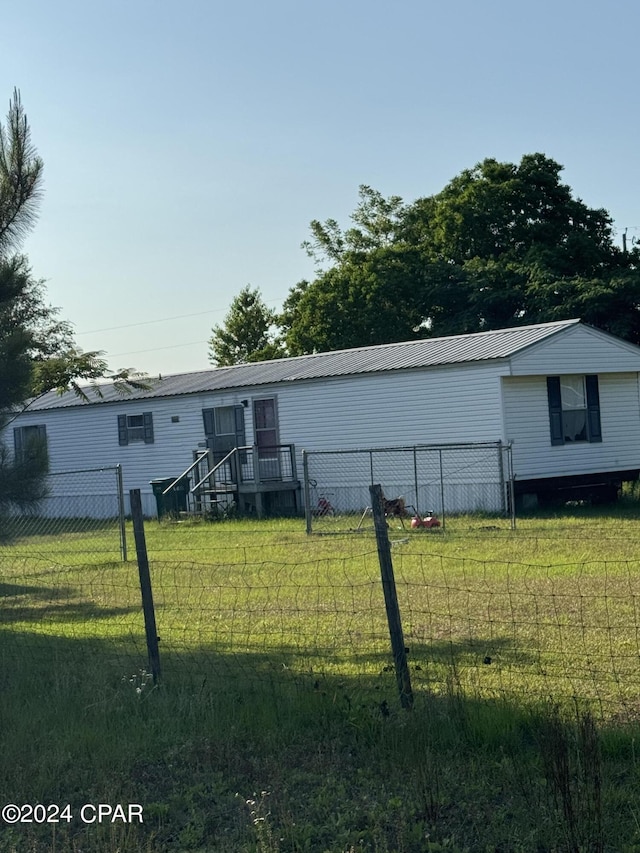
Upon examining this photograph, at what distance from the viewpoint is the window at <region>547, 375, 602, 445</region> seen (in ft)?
78.1

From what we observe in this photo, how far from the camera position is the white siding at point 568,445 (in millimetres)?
22828

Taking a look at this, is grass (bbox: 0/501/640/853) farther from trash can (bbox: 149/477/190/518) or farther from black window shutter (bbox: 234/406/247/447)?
black window shutter (bbox: 234/406/247/447)

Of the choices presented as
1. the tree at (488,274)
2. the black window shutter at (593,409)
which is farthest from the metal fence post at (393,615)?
the tree at (488,274)

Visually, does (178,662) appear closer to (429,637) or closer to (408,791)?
(429,637)

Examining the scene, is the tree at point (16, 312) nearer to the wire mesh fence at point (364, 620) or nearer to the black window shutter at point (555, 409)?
the wire mesh fence at point (364, 620)

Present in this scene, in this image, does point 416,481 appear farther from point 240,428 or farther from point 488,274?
point 488,274

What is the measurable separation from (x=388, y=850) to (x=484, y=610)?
248 inches

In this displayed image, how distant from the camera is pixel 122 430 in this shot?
3000cm

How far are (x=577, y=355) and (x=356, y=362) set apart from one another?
521 cm

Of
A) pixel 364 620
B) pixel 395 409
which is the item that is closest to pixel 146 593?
pixel 364 620

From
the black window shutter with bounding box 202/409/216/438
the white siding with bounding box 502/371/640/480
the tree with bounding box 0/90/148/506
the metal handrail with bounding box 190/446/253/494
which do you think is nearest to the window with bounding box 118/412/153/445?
the black window shutter with bounding box 202/409/216/438

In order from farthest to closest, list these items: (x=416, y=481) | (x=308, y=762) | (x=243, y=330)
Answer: (x=243, y=330), (x=416, y=481), (x=308, y=762)

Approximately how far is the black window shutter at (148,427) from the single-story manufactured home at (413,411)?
28 millimetres

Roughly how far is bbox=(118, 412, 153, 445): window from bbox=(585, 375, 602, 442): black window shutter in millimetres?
11608
